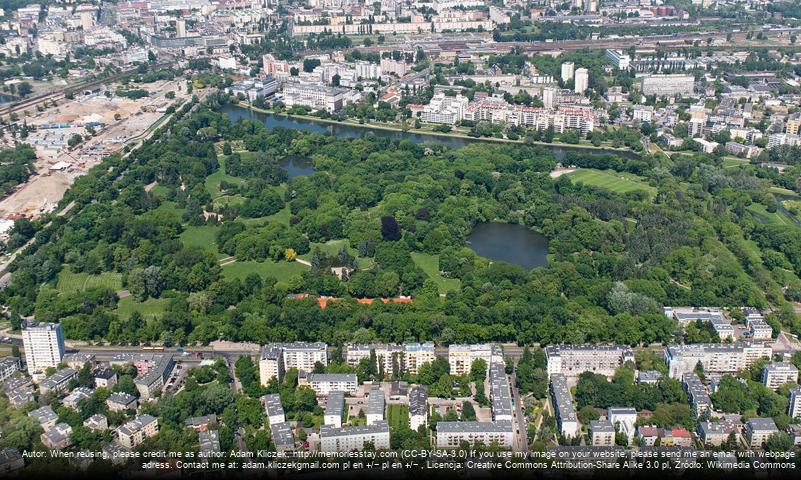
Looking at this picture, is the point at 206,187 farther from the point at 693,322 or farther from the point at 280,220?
the point at 693,322

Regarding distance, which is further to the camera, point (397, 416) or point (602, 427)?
point (397, 416)

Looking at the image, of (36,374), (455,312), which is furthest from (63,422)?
(455,312)

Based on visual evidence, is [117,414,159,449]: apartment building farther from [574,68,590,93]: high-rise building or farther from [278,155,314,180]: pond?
[574,68,590,93]: high-rise building

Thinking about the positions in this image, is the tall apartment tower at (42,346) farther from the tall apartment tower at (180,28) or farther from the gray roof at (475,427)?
the tall apartment tower at (180,28)

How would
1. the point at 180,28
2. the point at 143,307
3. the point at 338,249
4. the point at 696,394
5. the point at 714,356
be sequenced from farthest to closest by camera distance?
the point at 180,28
the point at 338,249
the point at 143,307
the point at 714,356
the point at 696,394

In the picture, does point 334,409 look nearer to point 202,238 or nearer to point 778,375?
point 778,375

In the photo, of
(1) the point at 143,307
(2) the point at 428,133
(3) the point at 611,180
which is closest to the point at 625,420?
(1) the point at 143,307

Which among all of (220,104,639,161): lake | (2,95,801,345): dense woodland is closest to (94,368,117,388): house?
(2,95,801,345): dense woodland

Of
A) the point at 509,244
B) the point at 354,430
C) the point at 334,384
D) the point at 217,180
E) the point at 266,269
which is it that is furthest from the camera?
the point at 217,180
